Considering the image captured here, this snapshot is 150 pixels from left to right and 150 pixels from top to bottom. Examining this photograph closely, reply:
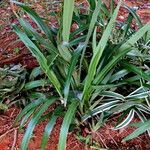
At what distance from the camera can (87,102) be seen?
70.9 inches

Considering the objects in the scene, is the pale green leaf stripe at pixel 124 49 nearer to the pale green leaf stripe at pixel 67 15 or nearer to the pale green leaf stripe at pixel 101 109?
the pale green leaf stripe at pixel 101 109

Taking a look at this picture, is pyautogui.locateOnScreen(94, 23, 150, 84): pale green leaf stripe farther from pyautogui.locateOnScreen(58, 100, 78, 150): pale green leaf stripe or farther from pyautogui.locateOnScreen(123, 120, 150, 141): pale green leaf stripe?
pyautogui.locateOnScreen(123, 120, 150, 141): pale green leaf stripe

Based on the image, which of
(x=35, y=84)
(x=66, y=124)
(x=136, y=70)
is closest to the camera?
(x=66, y=124)

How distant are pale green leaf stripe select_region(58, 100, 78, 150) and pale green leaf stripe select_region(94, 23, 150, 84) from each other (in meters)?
0.17

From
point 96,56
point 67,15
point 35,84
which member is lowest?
point 35,84

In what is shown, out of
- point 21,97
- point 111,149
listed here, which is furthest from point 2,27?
point 111,149

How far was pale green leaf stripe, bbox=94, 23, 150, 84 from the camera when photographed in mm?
1710

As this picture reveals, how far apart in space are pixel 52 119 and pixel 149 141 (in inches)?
20.4

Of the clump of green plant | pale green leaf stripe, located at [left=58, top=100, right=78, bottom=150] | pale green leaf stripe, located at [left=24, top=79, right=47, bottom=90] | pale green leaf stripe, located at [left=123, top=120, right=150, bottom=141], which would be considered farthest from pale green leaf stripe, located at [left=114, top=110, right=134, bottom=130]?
pale green leaf stripe, located at [left=24, top=79, right=47, bottom=90]

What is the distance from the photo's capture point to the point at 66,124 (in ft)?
5.36

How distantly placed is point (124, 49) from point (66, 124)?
456 millimetres

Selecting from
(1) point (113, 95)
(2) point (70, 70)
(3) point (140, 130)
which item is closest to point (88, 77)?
(2) point (70, 70)

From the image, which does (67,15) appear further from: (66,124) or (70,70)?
(66,124)

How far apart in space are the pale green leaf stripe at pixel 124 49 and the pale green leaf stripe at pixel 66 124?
17 cm
